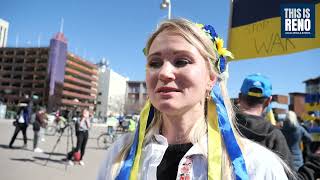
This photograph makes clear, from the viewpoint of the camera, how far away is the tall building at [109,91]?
147 meters

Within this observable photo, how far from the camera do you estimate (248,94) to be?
312cm

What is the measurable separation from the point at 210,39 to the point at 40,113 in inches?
476

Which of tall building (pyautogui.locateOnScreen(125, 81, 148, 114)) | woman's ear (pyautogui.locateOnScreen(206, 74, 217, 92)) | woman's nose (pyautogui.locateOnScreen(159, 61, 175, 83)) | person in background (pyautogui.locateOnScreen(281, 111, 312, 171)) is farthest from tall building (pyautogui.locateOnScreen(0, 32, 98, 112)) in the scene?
woman's nose (pyautogui.locateOnScreen(159, 61, 175, 83))

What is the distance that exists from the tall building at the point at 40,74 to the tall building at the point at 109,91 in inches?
708

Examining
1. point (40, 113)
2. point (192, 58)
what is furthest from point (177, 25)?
point (40, 113)

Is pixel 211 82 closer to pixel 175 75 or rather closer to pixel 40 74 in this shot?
pixel 175 75

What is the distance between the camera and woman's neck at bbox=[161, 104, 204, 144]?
181cm

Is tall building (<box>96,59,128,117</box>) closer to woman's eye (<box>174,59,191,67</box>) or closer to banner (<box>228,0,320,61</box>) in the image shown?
banner (<box>228,0,320,61</box>)

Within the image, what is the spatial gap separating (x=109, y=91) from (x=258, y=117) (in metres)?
151

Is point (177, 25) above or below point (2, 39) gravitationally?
below

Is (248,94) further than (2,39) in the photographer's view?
No

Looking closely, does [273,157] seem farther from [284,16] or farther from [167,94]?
[284,16]

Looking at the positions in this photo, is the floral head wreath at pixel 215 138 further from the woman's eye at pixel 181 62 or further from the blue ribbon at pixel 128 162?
the woman's eye at pixel 181 62

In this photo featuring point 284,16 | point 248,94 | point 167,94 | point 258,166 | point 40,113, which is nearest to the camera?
point 258,166
